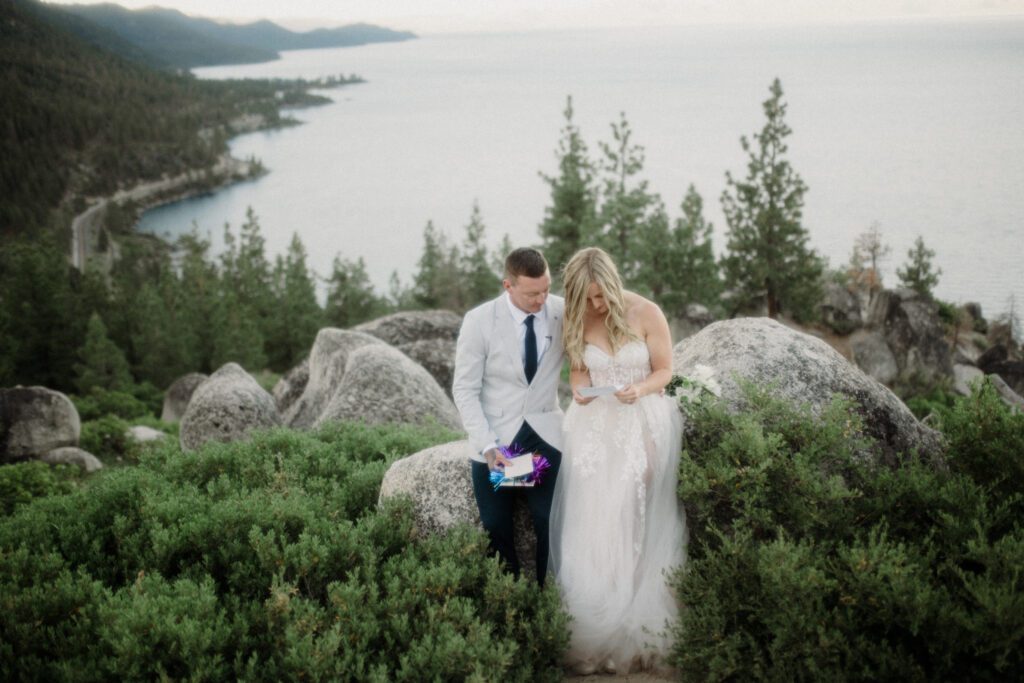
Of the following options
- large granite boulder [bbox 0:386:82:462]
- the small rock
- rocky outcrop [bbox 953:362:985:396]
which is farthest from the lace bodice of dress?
rocky outcrop [bbox 953:362:985:396]

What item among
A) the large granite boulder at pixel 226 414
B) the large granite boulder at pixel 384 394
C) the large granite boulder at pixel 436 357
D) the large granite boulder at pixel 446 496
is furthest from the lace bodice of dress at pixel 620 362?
the large granite boulder at pixel 436 357

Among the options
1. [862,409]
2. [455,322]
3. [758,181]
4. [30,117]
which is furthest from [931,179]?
[30,117]

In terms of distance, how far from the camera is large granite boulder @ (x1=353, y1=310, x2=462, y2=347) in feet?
74.8

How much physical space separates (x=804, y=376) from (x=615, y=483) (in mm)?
2786

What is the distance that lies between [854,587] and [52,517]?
7.57 meters

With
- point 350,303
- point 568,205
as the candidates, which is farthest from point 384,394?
point 350,303

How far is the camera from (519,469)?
6.08m

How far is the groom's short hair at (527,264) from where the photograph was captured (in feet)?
19.4

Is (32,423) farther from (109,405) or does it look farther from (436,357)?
(109,405)

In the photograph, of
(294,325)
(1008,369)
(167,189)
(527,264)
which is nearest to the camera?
(527,264)

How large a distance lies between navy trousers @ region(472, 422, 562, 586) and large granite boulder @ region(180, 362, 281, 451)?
35.7ft

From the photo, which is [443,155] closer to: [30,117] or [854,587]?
[30,117]

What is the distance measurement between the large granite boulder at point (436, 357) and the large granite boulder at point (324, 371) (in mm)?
2711

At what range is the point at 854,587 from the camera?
16.2ft
